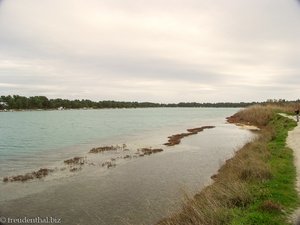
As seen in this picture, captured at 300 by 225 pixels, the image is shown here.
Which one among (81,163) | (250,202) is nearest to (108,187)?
(81,163)

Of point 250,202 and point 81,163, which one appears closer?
point 250,202

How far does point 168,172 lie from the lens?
808 inches

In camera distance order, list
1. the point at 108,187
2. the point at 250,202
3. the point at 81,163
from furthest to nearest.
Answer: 1. the point at 81,163
2. the point at 108,187
3. the point at 250,202

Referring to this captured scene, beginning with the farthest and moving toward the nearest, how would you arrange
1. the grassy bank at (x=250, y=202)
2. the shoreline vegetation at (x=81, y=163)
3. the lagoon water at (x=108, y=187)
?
the shoreline vegetation at (x=81, y=163) < the lagoon water at (x=108, y=187) < the grassy bank at (x=250, y=202)

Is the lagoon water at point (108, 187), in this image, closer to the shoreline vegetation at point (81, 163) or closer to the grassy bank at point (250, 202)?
the shoreline vegetation at point (81, 163)

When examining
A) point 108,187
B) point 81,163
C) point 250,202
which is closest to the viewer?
point 250,202

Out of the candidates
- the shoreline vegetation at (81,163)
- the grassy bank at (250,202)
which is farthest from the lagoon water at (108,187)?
the grassy bank at (250,202)

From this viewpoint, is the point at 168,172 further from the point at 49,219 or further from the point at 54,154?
the point at 54,154

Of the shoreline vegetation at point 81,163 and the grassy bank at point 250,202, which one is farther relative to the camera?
the shoreline vegetation at point 81,163

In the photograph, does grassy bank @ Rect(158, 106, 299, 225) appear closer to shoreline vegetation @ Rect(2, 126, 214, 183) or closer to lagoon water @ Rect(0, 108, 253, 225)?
lagoon water @ Rect(0, 108, 253, 225)

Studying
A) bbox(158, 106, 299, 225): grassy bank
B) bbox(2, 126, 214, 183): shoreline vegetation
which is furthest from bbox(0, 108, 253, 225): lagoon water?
bbox(158, 106, 299, 225): grassy bank

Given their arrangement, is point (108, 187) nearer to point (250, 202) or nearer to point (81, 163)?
point (81, 163)

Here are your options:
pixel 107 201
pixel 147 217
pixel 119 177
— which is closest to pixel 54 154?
pixel 119 177

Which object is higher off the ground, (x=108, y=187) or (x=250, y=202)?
(x=250, y=202)
